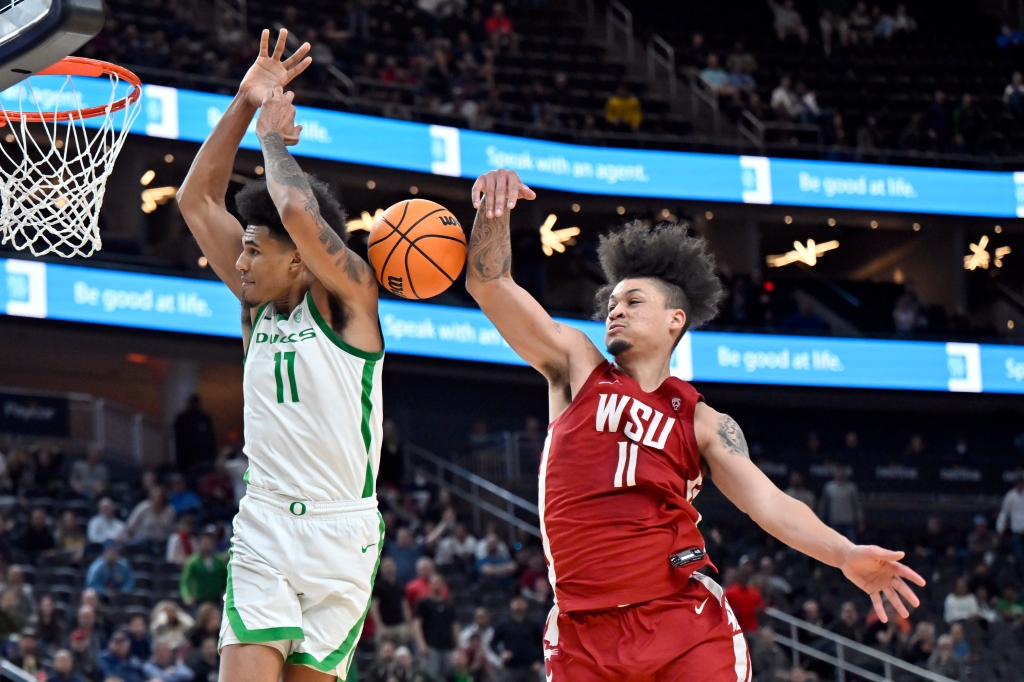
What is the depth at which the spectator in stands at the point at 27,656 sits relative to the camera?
10906 mm

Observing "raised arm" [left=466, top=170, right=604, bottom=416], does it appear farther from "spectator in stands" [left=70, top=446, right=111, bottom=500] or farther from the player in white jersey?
"spectator in stands" [left=70, top=446, right=111, bottom=500]

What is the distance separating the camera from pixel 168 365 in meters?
22.8

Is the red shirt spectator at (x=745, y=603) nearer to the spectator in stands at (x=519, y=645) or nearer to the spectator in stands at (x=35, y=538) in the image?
the spectator in stands at (x=519, y=645)

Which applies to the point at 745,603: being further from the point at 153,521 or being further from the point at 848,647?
the point at 153,521

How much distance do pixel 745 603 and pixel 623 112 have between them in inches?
475

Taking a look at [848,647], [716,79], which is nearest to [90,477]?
[848,647]

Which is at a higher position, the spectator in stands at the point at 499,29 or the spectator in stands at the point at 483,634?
the spectator in stands at the point at 499,29

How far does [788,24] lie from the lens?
1129 inches

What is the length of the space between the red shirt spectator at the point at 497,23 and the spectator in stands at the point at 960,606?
12.9 metres

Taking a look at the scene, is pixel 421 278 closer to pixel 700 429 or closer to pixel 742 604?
pixel 700 429

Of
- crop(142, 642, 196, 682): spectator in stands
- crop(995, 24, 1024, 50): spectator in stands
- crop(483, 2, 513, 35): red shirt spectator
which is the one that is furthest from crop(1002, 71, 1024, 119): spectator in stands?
crop(142, 642, 196, 682): spectator in stands

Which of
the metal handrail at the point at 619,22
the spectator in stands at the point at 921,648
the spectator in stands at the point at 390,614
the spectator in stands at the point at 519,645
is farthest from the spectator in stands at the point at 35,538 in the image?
the metal handrail at the point at 619,22

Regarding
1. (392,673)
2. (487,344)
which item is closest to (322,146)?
(487,344)

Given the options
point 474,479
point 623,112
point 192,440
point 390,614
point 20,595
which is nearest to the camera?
point 20,595
